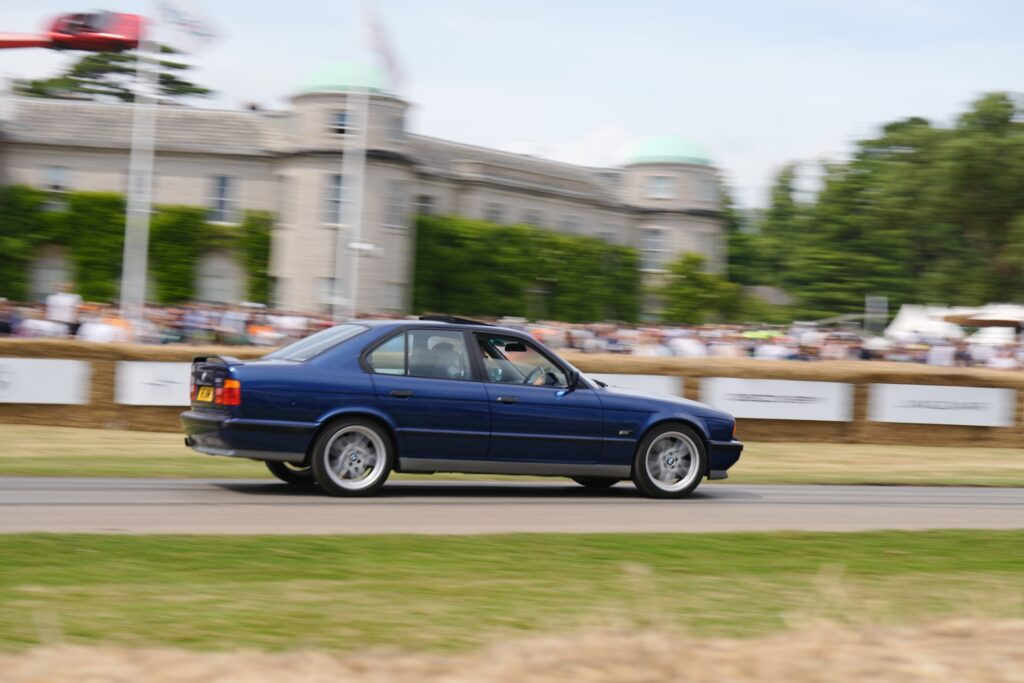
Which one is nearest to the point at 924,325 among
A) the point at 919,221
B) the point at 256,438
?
the point at 919,221

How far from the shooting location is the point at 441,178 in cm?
6266

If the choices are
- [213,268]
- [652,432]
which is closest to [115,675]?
[652,432]

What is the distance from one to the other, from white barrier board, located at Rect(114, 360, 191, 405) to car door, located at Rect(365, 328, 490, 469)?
368 inches

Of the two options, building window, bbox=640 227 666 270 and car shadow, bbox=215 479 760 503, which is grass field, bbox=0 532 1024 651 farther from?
building window, bbox=640 227 666 270

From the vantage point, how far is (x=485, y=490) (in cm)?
1345

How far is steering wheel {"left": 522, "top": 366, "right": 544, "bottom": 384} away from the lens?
1262 centimetres

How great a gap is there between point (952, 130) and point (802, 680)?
70924 mm

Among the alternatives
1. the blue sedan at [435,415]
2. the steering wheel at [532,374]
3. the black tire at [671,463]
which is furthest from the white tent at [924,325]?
the steering wheel at [532,374]

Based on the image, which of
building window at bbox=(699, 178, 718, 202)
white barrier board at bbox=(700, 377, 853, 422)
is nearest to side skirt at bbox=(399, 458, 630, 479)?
white barrier board at bbox=(700, 377, 853, 422)

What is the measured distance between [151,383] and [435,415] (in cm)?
989

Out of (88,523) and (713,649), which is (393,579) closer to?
(713,649)

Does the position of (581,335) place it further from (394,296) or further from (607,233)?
(607,233)

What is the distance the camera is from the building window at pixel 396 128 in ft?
185

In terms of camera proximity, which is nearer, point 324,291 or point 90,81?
point 324,291
